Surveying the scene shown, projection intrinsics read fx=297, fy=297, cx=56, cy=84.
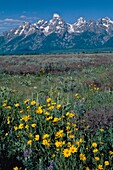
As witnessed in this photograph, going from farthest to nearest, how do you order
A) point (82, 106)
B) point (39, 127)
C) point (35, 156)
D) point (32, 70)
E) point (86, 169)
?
point (32, 70) → point (82, 106) → point (39, 127) → point (35, 156) → point (86, 169)

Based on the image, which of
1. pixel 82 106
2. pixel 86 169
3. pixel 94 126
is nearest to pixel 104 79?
pixel 82 106

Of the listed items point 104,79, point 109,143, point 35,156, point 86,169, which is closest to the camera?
point 86,169

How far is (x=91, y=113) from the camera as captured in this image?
23.8 feet

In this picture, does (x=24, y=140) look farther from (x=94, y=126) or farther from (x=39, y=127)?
(x=94, y=126)

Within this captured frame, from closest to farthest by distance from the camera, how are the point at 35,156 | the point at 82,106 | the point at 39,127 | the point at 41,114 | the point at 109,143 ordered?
the point at 35,156 < the point at 109,143 < the point at 39,127 < the point at 41,114 < the point at 82,106

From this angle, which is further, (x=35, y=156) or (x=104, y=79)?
(x=104, y=79)

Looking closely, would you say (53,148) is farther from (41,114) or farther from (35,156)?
(41,114)

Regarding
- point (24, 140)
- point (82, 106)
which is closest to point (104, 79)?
point (82, 106)

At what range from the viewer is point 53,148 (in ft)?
18.4

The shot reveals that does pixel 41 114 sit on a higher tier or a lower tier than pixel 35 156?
higher

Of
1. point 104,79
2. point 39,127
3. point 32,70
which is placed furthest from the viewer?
point 32,70

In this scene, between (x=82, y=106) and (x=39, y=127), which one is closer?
(x=39, y=127)

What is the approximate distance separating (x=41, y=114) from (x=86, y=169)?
2.51 meters

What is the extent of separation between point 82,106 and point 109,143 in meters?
2.37
